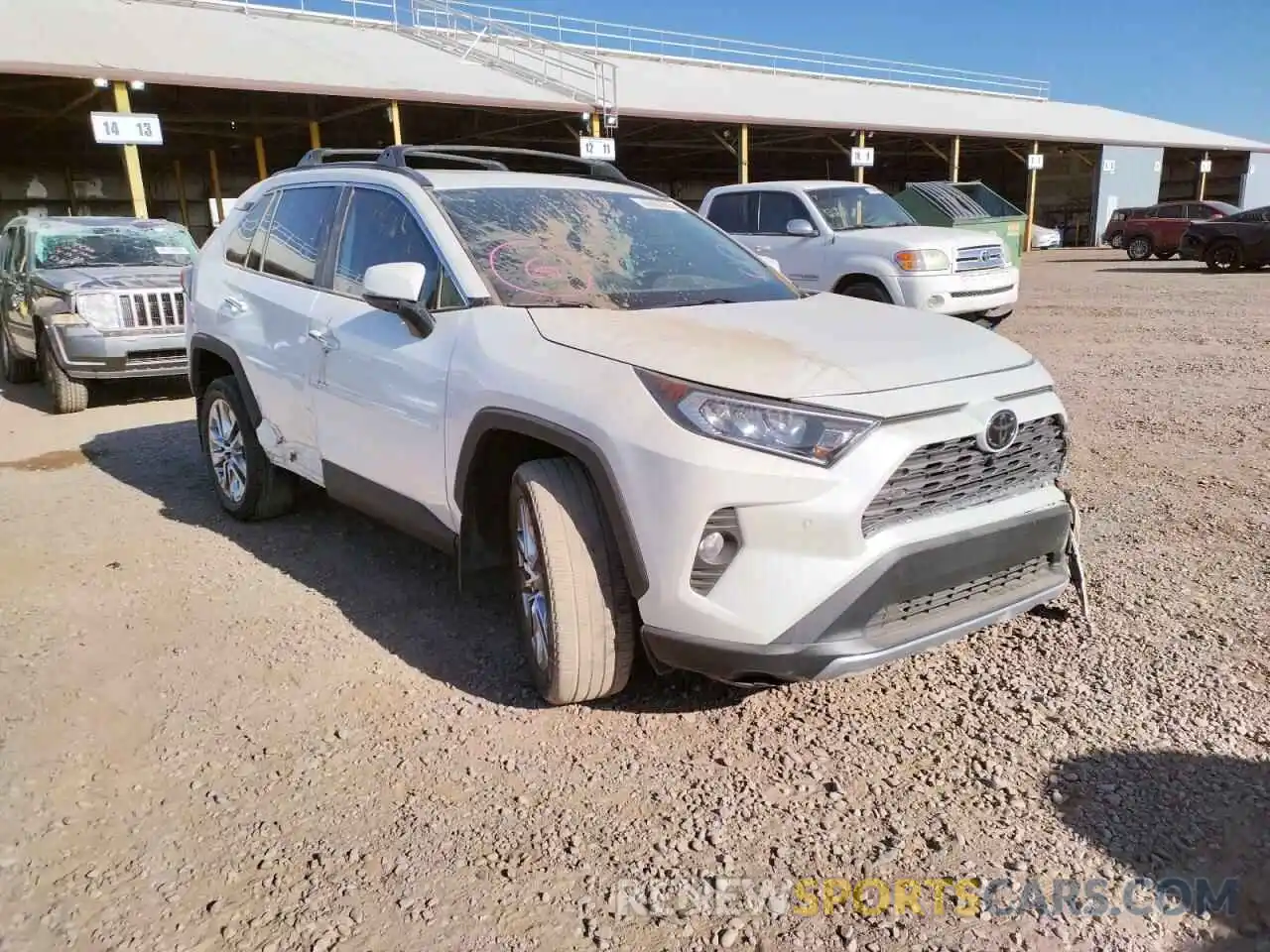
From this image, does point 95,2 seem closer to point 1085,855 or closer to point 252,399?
point 252,399

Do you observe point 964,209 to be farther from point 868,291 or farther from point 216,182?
point 216,182

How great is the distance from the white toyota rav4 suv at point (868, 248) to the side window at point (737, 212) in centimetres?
1

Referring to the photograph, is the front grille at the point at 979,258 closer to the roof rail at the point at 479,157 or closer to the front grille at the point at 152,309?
the roof rail at the point at 479,157

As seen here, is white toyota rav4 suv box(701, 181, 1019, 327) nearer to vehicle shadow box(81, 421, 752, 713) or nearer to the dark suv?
the dark suv

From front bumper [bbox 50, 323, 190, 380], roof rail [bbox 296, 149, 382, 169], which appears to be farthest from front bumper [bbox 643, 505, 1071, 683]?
front bumper [bbox 50, 323, 190, 380]

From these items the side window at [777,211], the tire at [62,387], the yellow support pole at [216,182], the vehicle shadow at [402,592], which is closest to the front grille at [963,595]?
the vehicle shadow at [402,592]

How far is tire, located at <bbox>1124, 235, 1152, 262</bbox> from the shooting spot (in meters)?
26.2

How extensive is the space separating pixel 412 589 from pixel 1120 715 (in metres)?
2.92

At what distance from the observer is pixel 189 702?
3311mm

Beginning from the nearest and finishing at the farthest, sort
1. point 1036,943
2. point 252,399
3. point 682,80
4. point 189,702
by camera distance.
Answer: point 1036,943 < point 189,702 < point 252,399 < point 682,80

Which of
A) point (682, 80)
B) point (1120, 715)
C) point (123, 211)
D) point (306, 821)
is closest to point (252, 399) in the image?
point (306, 821)

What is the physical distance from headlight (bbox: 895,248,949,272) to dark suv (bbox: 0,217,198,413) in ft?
23.6

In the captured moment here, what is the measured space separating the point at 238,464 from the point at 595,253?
270 cm

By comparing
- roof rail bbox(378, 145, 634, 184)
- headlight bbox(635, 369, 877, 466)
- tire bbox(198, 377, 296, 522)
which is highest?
roof rail bbox(378, 145, 634, 184)
